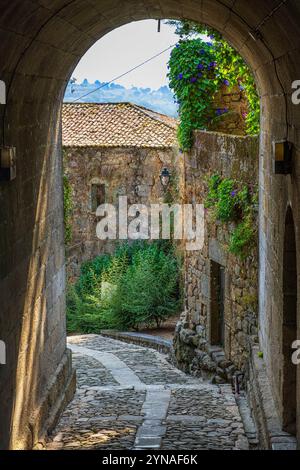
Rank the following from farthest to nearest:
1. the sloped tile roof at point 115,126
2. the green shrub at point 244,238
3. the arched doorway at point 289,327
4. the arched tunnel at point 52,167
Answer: the sloped tile roof at point 115,126
the green shrub at point 244,238
the arched doorway at point 289,327
the arched tunnel at point 52,167

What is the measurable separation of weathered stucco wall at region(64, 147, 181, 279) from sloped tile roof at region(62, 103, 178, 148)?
0.85 feet

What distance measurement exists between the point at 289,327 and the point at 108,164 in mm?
20340

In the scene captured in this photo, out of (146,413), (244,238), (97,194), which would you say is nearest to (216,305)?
(244,238)

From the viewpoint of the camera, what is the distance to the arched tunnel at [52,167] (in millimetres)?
6392

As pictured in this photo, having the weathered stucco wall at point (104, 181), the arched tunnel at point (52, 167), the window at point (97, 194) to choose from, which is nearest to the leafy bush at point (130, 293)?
the weathered stucco wall at point (104, 181)

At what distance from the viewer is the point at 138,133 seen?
27.2 m

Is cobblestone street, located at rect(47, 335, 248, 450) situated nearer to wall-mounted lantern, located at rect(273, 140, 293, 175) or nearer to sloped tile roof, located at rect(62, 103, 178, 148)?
wall-mounted lantern, located at rect(273, 140, 293, 175)

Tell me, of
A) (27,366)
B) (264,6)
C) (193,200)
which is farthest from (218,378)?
(264,6)

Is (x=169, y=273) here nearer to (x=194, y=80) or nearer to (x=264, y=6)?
(x=194, y=80)

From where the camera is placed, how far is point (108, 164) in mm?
27234

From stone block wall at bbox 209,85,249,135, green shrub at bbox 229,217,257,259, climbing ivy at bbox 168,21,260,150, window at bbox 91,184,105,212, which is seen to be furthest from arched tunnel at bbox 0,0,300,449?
window at bbox 91,184,105,212

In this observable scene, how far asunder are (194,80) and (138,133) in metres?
12.4

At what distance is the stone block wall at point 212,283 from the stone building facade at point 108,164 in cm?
1148

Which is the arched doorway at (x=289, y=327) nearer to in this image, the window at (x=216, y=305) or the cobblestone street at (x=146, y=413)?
the cobblestone street at (x=146, y=413)
